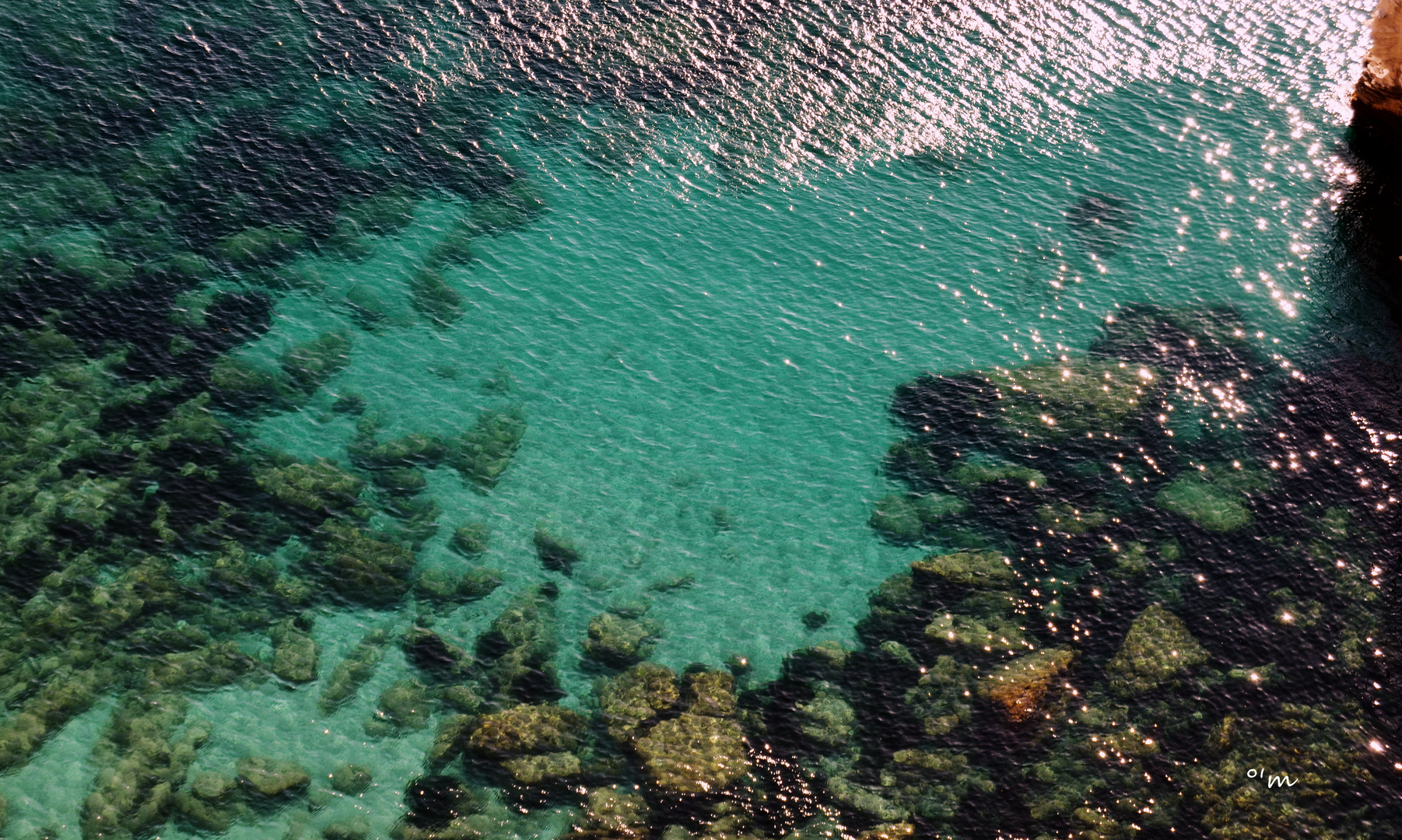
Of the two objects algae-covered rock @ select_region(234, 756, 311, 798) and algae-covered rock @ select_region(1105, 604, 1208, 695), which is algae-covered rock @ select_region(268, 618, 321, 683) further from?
algae-covered rock @ select_region(1105, 604, 1208, 695)

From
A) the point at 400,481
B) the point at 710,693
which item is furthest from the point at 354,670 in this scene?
the point at 710,693

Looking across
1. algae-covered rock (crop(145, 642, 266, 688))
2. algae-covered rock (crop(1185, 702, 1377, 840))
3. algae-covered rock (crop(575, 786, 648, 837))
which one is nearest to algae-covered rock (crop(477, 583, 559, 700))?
algae-covered rock (crop(575, 786, 648, 837))

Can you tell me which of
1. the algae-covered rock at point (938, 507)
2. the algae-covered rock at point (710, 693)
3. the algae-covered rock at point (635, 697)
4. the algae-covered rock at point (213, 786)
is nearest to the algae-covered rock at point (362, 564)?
the algae-covered rock at point (213, 786)

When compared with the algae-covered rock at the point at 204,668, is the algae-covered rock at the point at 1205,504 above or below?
above

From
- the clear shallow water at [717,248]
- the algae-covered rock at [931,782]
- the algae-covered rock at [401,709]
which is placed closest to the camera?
the algae-covered rock at [931,782]

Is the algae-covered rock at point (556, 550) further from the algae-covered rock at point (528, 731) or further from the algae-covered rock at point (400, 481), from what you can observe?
the algae-covered rock at point (528, 731)

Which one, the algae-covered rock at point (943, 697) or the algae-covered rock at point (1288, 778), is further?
the algae-covered rock at point (943, 697)

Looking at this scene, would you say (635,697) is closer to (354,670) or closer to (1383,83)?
(354,670)

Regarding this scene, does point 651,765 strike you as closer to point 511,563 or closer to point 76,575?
point 511,563
